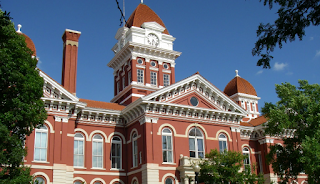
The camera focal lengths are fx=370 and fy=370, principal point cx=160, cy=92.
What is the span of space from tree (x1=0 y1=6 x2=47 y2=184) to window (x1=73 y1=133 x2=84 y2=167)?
37.3ft

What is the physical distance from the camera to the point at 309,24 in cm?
883

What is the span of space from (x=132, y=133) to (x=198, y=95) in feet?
22.0

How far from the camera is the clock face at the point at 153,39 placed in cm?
4059

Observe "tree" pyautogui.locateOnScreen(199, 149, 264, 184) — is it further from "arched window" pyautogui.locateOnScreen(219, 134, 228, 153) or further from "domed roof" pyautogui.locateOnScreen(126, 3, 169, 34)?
"domed roof" pyautogui.locateOnScreen(126, 3, 169, 34)

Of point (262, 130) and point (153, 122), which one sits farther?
point (262, 130)

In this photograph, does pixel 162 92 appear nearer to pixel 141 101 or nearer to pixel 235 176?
pixel 141 101

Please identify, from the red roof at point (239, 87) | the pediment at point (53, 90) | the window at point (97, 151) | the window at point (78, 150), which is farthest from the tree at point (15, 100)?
the red roof at point (239, 87)

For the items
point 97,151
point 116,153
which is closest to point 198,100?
point 116,153

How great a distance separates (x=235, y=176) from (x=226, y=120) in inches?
318

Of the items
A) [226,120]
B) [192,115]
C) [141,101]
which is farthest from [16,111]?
[226,120]

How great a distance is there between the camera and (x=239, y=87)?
5244cm

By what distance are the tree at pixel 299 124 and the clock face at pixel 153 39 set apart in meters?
16.2

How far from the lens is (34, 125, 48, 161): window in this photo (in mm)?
26544

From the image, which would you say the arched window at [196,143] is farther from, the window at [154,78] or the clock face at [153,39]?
the clock face at [153,39]
